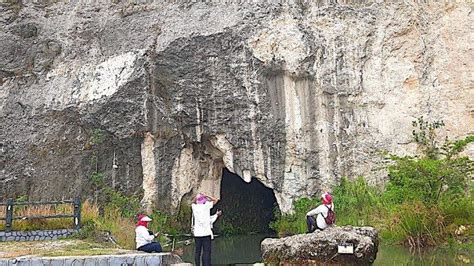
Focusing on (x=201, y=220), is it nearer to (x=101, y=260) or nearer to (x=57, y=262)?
(x=101, y=260)

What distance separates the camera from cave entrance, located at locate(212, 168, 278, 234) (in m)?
21.6

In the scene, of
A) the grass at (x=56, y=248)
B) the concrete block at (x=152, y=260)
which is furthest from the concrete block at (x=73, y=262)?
the concrete block at (x=152, y=260)

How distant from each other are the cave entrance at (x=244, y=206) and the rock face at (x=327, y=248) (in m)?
12.5

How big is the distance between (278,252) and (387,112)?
29.0 feet

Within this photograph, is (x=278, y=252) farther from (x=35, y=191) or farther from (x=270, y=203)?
(x=270, y=203)

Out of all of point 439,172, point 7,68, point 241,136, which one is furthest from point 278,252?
point 7,68

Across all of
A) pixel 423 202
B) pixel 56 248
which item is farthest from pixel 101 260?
pixel 423 202

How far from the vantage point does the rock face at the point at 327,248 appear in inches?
332

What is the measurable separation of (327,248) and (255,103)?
8517mm

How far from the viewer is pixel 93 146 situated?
1697 cm

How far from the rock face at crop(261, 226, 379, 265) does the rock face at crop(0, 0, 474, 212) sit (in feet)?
25.3

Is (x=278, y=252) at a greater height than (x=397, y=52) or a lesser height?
lesser

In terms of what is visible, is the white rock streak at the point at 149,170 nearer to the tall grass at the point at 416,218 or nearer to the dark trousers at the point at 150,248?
the tall grass at the point at 416,218

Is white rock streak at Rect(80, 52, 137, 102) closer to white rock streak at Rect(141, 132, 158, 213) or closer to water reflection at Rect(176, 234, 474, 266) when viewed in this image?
white rock streak at Rect(141, 132, 158, 213)
